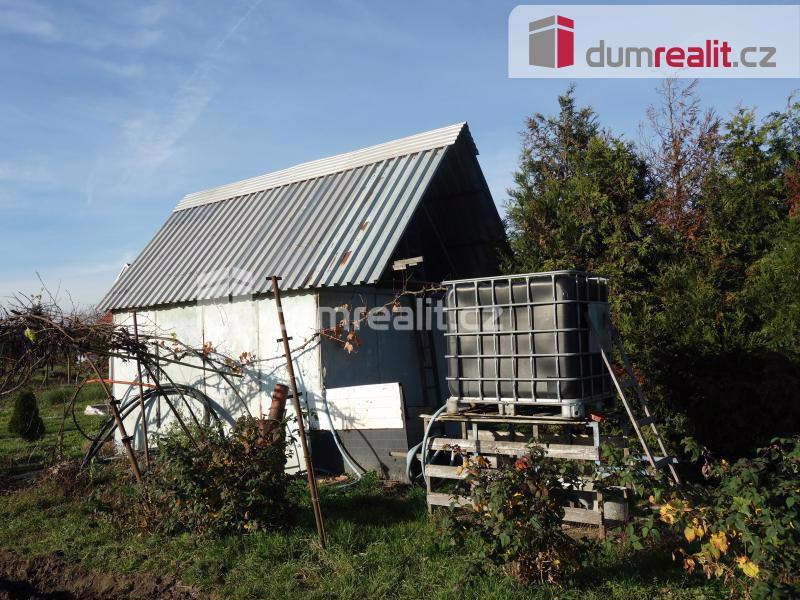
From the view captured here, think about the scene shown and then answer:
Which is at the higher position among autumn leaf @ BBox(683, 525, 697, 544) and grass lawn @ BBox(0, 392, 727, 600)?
autumn leaf @ BBox(683, 525, 697, 544)

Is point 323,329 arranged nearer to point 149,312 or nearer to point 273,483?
point 273,483

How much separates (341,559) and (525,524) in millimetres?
1768

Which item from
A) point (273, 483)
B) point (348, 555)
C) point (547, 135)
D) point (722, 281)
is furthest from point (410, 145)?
point (547, 135)

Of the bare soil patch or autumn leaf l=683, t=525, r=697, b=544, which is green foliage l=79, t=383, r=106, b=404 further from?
autumn leaf l=683, t=525, r=697, b=544

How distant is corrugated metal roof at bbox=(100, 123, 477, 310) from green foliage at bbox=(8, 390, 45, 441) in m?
3.47

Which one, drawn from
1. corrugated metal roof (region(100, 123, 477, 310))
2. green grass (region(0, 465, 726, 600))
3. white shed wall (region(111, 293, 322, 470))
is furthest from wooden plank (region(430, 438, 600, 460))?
white shed wall (region(111, 293, 322, 470))

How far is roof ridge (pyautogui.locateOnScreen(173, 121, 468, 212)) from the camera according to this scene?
32.9 feet

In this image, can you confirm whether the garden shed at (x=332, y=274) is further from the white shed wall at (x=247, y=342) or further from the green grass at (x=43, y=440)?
the green grass at (x=43, y=440)

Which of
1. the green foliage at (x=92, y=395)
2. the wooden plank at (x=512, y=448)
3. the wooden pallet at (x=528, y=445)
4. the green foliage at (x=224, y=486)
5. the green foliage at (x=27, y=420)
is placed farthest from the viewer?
the green foliage at (x=92, y=395)

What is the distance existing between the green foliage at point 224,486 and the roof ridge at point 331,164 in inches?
225

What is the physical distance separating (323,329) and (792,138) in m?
10.6

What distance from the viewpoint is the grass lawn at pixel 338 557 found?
187 inches

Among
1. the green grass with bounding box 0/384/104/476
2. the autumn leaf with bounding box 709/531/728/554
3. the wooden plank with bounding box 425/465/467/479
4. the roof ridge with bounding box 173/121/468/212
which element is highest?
the roof ridge with bounding box 173/121/468/212

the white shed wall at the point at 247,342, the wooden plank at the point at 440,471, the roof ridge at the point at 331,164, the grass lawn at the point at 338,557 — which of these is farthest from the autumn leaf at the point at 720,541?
the roof ridge at the point at 331,164
